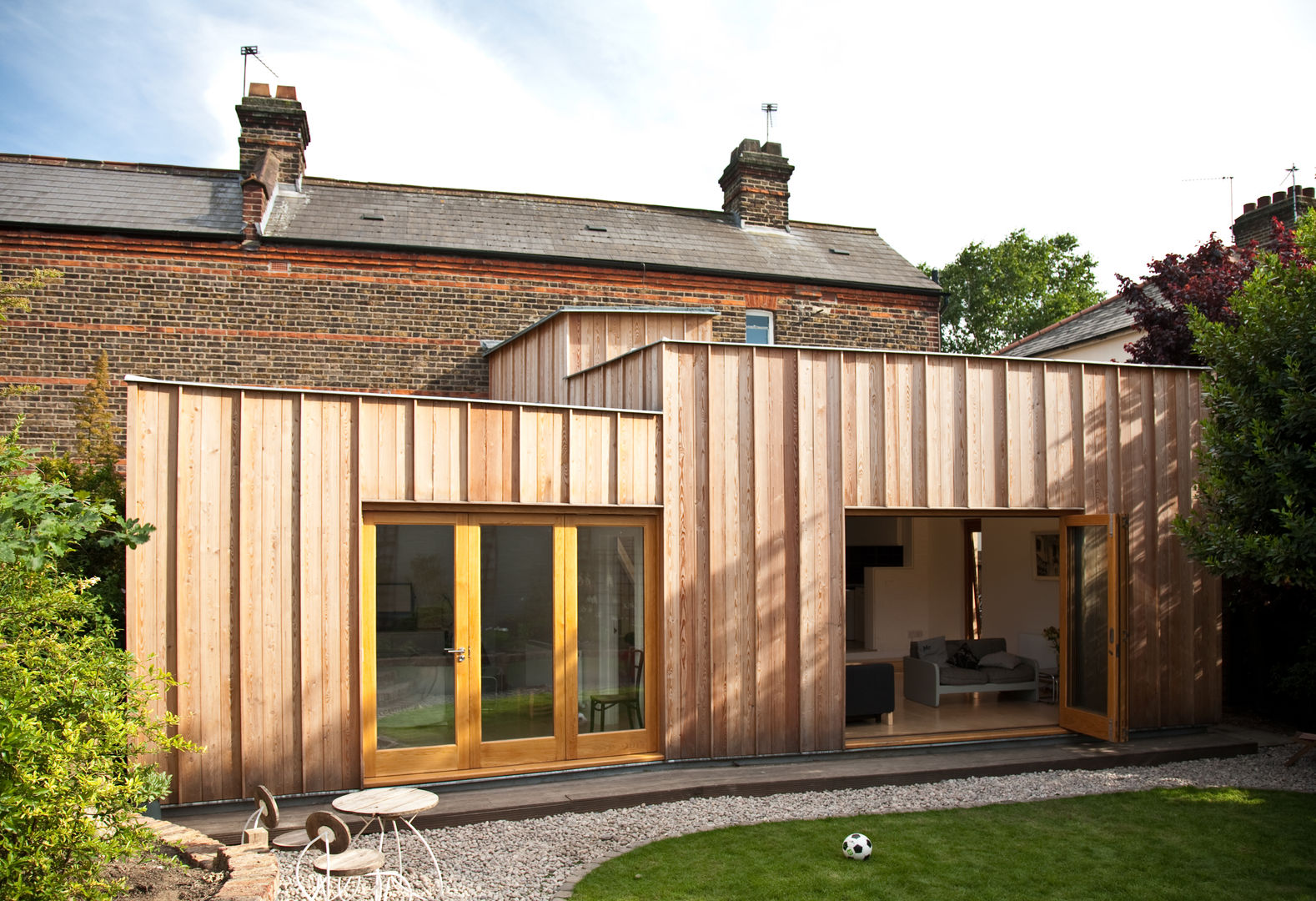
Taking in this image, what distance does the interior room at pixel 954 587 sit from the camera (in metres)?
12.5

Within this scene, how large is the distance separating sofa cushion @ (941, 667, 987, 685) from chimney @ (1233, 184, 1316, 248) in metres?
9.08

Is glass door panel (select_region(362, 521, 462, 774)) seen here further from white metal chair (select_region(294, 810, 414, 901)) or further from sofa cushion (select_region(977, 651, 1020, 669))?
sofa cushion (select_region(977, 651, 1020, 669))

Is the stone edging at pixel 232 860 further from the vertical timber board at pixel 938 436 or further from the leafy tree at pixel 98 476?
the vertical timber board at pixel 938 436

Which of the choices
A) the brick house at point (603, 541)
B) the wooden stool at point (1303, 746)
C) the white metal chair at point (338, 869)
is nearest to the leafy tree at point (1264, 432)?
A: the brick house at point (603, 541)

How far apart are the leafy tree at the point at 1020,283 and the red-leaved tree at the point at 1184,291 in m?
28.9

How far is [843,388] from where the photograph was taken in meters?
8.21

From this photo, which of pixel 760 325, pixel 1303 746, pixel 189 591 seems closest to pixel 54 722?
pixel 189 591

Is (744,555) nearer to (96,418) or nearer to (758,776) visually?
(758,776)

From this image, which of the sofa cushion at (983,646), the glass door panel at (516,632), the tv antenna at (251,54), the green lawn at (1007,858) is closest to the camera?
the green lawn at (1007,858)

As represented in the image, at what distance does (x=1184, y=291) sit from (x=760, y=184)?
7.70m

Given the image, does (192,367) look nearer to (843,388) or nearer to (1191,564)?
(843,388)

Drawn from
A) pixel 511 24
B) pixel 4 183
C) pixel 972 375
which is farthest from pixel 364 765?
pixel 4 183

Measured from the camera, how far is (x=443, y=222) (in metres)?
14.7

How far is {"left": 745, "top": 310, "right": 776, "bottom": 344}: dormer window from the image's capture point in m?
15.4
